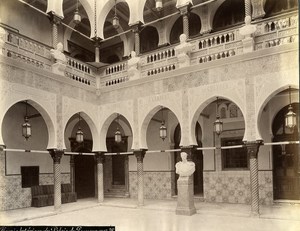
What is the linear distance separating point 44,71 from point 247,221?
8.35 meters

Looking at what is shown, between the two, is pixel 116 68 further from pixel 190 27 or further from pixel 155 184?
pixel 155 184

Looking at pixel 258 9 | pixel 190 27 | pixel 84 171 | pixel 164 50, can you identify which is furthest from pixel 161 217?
pixel 190 27

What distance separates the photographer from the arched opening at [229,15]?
14.0 m

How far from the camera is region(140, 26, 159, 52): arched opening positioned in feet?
54.5

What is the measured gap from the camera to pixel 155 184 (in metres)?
15.1

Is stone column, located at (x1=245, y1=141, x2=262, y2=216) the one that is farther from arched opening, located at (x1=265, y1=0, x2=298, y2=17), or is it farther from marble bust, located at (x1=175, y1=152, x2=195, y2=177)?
arched opening, located at (x1=265, y1=0, x2=298, y2=17)

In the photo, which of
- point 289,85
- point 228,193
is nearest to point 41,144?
point 228,193

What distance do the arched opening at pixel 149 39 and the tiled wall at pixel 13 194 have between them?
8865 mm

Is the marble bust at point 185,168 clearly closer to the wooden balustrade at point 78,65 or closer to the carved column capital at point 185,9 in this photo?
the carved column capital at point 185,9

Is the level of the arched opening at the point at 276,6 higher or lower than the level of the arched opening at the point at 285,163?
higher

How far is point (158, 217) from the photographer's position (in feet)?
33.8

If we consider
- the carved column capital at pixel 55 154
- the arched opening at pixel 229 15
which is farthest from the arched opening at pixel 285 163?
the carved column capital at pixel 55 154

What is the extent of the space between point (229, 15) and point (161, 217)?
30.5 ft

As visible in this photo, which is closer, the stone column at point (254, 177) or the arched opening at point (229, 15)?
the stone column at point (254, 177)
